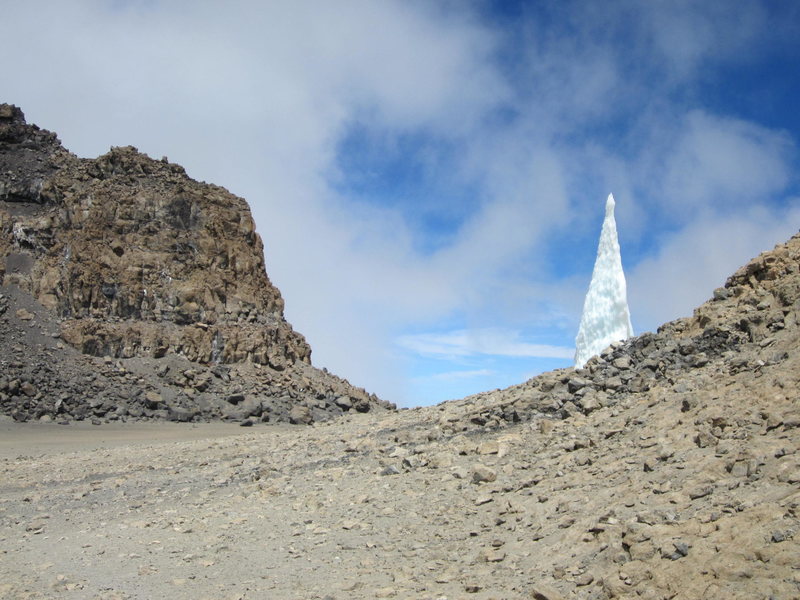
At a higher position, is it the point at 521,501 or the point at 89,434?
the point at 89,434

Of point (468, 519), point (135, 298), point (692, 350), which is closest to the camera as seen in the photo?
point (468, 519)

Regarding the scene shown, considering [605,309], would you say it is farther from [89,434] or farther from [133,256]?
[133,256]

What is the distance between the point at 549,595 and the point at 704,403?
474cm

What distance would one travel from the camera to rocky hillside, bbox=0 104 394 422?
35188mm

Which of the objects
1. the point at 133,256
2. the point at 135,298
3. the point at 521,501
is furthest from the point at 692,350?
the point at 133,256

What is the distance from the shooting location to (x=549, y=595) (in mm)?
6301

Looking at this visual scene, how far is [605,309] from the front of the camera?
1766cm

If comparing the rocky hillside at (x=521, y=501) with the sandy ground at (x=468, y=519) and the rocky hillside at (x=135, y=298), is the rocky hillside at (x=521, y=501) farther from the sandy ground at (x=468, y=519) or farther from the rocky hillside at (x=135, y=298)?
the rocky hillside at (x=135, y=298)

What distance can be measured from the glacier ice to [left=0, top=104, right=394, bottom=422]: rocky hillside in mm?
20177

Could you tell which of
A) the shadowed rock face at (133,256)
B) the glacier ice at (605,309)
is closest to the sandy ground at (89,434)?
the shadowed rock face at (133,256)

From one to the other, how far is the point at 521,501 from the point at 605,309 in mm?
9501

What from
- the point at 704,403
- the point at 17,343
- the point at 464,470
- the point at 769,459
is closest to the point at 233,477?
the point at 464,470

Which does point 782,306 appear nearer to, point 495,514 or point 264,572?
point 495,514

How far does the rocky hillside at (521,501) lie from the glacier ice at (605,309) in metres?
2.90
